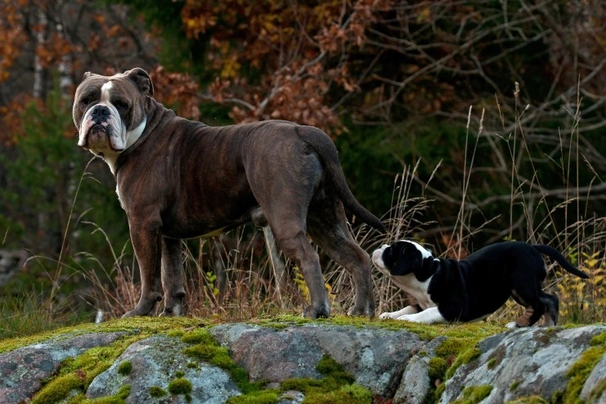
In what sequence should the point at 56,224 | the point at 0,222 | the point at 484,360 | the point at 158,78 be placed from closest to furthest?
the point at 484,360 → the point at 158,78 → the point at 0,222 → the point at 56,224

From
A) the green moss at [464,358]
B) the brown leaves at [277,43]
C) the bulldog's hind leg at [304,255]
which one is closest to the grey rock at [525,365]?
the green moss at [464,358]

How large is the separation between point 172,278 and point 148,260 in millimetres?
328

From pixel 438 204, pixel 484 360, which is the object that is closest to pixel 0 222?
pixel 438 204

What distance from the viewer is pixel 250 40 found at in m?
16.0

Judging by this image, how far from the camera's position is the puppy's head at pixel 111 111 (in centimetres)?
659

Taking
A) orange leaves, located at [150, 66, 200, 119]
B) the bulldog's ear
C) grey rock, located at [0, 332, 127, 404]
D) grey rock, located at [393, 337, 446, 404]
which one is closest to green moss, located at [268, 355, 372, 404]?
grey rock, located at [393, 337, 446, 404]

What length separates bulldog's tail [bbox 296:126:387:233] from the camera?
20.7ft

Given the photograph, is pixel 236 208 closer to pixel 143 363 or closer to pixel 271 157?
pixel 271 157

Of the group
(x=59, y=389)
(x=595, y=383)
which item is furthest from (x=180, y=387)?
(x=595, y=383)

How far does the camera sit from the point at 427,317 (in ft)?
20.2

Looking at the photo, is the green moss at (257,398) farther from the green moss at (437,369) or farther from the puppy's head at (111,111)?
the puppy's head at (111,111)

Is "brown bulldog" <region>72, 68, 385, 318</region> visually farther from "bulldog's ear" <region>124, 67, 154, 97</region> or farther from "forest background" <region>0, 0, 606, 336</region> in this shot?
"forest background" <region>0, 0, 606, 336</region>

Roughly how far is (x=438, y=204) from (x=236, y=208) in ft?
29.1

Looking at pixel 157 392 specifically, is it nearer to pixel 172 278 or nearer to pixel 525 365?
pixel 525 365
